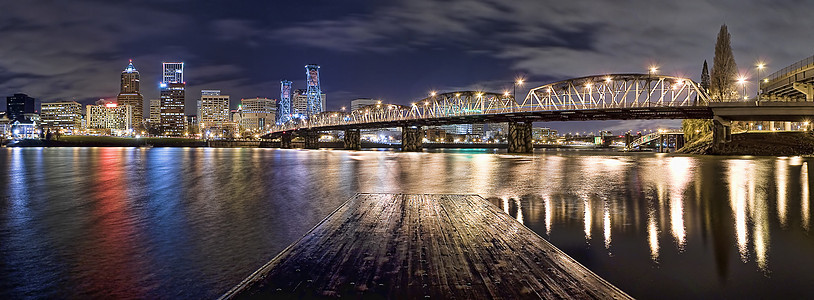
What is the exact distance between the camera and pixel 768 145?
232 ft

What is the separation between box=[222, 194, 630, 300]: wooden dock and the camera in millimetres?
6316

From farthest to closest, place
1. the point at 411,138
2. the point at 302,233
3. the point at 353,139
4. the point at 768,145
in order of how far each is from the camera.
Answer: the point at 353,139 → the point at 411,138 → the point at 768,145 → the point at 302,233

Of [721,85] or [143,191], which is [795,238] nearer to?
[143,191]

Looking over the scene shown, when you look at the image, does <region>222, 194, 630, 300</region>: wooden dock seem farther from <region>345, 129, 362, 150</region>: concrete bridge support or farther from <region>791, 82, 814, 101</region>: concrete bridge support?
<region>345, 129, 362, 150</region>: concrete bridge support

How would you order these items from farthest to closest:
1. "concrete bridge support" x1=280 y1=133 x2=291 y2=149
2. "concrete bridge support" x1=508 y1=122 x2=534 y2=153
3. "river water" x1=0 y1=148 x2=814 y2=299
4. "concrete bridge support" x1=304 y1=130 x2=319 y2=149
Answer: "concrete bridge support" x1=280 y1=133 x2=291 y2=149
"concrete bridge support" x1=304 y1=130 x2=319 y2=149
"concrete bridge support" x1=508 y1=122 x2=534 y2=153
"river water" x1=0 y1=148 x2=814 y2=299

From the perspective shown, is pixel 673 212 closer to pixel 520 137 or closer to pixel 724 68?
pixel 520 137

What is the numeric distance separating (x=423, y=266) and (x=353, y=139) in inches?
6031

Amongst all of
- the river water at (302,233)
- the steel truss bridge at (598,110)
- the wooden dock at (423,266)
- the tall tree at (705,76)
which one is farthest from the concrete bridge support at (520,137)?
the wooden dock at (423,266)

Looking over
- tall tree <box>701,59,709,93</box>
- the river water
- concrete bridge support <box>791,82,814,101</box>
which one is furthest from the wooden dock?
tall tree <box>701,59,709,93</box>

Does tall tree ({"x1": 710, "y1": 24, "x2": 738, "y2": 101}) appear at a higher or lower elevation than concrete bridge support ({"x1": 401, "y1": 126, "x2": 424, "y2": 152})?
higher

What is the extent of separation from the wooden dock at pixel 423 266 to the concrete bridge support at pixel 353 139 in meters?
145

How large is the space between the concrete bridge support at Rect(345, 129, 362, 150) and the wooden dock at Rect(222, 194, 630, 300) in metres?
145

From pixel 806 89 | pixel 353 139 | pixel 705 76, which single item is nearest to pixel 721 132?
pixel 806 89

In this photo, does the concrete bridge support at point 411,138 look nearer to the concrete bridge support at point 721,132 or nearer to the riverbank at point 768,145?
the riverbank at point 768,145
